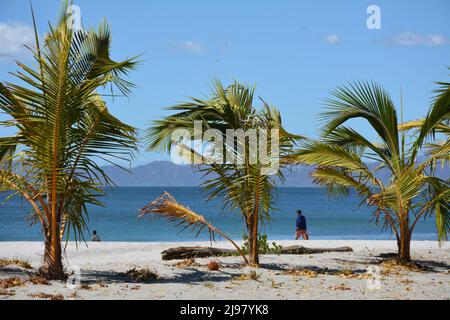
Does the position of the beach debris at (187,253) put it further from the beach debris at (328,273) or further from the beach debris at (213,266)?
the beach debris at (328,273)

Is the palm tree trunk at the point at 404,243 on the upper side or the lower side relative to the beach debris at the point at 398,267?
upper

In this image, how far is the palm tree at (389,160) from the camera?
1089cm

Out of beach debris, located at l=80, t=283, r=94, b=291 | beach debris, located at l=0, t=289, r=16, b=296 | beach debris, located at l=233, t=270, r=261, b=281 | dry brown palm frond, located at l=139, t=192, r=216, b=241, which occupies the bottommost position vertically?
beach debris, located at l=0, t=289, r=16, b=296

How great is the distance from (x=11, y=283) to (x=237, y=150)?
4059 millimetres

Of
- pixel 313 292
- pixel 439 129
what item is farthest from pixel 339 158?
pixel 313 292

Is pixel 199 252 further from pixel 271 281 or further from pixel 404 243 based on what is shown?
pixel 404 243

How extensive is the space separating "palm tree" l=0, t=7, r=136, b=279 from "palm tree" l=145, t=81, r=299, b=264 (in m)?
1.59

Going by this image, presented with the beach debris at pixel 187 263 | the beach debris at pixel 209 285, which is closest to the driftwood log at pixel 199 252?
the beach debris at pixel 187 263

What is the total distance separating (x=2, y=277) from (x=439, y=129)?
7685 mm

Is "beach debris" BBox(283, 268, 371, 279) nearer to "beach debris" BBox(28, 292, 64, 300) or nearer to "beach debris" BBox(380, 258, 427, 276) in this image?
"beach debris" BBox(380, 258, 427, 276)

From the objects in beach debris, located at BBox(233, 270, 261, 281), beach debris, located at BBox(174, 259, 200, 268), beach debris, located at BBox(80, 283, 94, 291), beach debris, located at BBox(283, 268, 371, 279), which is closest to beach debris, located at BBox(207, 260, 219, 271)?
beach debris, located at BBox(174, 259, 200, 268)

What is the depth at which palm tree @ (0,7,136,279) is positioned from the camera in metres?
8.95

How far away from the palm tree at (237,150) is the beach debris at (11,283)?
10.7 ft

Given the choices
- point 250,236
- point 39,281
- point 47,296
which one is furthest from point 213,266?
point 47,296
